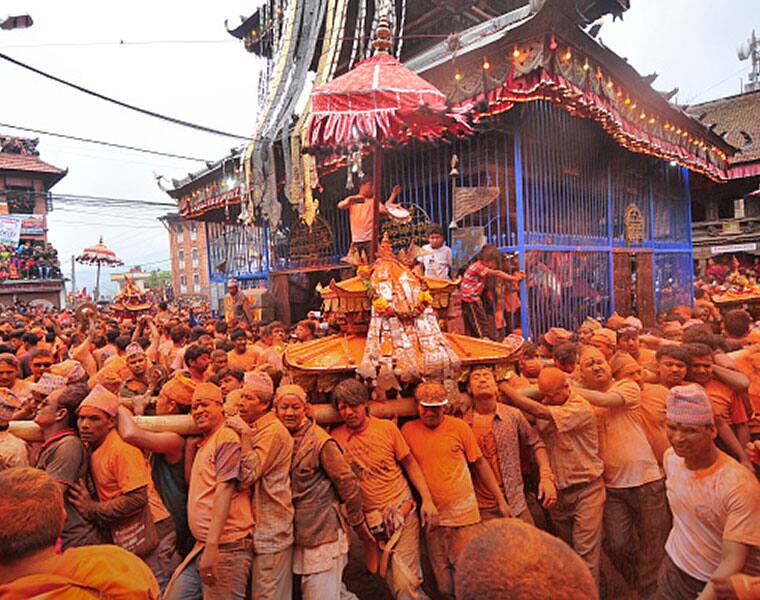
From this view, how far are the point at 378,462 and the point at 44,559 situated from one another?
2.00m

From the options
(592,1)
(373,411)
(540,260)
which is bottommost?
(373,411)

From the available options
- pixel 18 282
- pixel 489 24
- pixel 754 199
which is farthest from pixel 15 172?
pixel 754 199

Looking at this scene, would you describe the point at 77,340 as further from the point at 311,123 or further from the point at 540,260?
the point at 540,260

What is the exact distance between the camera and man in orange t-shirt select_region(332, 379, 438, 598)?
10.9 ft

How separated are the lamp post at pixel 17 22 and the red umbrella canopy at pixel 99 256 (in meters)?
19.7

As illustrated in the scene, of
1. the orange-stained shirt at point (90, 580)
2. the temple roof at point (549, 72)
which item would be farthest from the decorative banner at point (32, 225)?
the orange-stained shirt at point (90, 580)

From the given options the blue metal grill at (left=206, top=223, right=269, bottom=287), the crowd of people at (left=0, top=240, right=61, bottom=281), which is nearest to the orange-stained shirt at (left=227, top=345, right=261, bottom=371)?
the blue metal grill at (left=206, top=223, right=269, bottom=287)

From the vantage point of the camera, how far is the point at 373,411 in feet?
12.3

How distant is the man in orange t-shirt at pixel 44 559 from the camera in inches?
66.6

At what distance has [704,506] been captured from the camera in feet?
8.03

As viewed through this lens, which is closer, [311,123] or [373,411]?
[373,411]

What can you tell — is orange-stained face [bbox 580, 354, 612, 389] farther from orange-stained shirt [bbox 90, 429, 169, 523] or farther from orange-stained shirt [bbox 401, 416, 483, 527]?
orange-stained shirt [bbox 90, 429, 169, 523]

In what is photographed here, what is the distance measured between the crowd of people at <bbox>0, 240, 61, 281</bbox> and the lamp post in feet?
94.2

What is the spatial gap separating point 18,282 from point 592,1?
3302 centimetres
